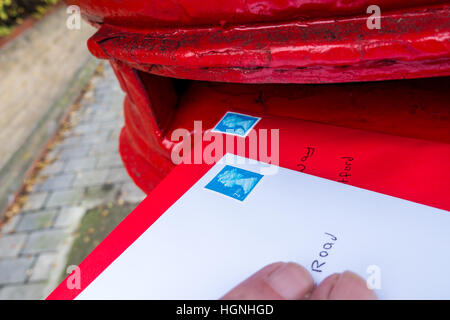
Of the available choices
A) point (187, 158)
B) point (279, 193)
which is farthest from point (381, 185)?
point (187, 158)

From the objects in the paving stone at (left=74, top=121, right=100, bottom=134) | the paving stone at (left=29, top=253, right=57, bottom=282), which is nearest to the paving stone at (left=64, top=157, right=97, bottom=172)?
the paving stone at (left=74, top=121, right=100, bottom=134)

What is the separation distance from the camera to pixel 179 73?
75 centimetres

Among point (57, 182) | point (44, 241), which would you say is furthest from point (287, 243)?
point (57, 182)

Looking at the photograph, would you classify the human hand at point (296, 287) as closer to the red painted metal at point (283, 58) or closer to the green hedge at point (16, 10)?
the red painted metal at point (283, 58)

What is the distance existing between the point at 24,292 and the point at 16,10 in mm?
3198

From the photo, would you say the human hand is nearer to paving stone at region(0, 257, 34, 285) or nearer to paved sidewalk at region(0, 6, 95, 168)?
paving stone at region(0, 257, 34, 285)

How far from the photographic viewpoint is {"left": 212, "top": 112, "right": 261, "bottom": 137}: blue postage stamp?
0.88m

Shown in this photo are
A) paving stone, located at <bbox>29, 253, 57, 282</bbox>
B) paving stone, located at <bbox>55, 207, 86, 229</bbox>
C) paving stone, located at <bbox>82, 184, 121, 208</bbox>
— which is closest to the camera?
paving stone, located at <bbox>29, 253, 57, 282</bbox>

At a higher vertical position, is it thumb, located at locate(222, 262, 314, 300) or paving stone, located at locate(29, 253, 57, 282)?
thumb, located at locate(222, 262, 314, 300)

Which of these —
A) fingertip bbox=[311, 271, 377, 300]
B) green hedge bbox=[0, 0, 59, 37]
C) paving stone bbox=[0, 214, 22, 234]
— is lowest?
paving stone bbox=[0, 214, 22, 234]

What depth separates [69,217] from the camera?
2.61 meters

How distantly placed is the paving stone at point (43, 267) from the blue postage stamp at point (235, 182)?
6.61ft

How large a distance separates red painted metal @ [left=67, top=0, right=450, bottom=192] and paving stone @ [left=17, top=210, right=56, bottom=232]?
76.4 inches

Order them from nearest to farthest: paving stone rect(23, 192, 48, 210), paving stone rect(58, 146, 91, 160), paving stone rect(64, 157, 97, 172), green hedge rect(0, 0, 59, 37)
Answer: paving stone rect(23, 192, 48, 210), paving stone rect(64, 157, 97, 172), paving stone rect(58, 146, 91, 160), green hedge rect(0, 0, 59, 37)
